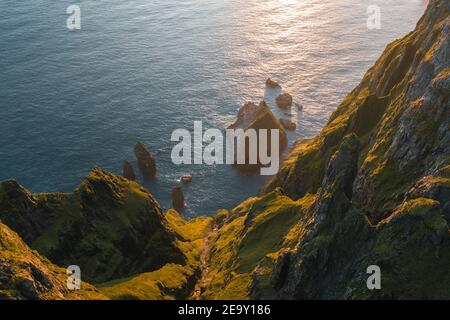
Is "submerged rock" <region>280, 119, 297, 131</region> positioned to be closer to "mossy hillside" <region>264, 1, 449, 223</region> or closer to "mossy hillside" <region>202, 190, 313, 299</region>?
"mossy hillside" <region>264, 1, 449, 223</region>

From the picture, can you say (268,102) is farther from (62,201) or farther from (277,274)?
(277,274)

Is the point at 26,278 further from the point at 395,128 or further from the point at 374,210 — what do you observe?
the point at 395,128

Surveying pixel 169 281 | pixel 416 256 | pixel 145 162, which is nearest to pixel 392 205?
pixel 416 256

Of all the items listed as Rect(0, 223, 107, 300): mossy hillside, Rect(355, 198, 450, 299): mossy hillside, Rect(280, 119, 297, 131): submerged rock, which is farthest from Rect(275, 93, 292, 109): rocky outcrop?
Rect(355, 198, 450, 299): mossy hillside

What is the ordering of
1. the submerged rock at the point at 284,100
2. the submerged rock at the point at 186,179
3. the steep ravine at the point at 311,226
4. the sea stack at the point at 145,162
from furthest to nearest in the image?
the submerged rock at the point at 284,100 < the sea stack at the point at 145,162 < the submerged rock at the point at 186,179 < the steep ravine at the point at 311,226

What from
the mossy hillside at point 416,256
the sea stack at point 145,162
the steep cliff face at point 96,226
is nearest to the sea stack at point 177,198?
the sea stack at point 145,162

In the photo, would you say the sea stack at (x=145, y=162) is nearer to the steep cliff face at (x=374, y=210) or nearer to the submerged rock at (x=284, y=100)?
the steep cliff face at (x=374, y=210)

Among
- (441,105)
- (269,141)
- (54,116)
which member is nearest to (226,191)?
(269,141)
